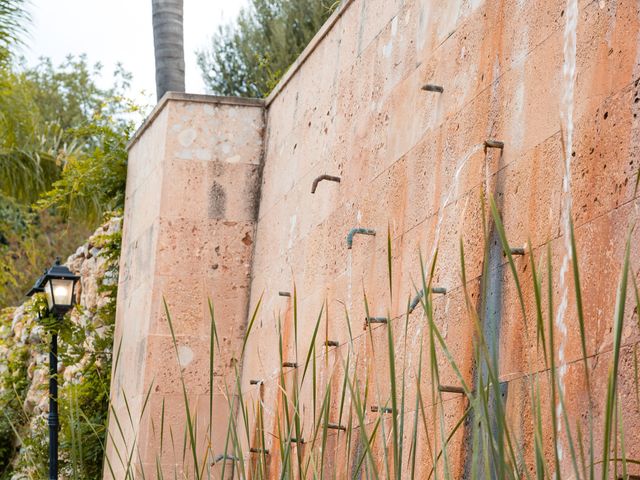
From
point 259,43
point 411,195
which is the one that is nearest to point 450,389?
point 411,195

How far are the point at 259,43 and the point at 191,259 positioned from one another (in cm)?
1043

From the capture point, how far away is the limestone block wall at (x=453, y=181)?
9.54 feet

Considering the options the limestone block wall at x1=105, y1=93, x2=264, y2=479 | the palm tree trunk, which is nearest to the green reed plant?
the limestone block wall at x1=105, y1=93, x2=264, y2=479

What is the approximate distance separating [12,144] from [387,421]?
8613 millimetres

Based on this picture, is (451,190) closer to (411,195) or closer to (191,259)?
(411,195)

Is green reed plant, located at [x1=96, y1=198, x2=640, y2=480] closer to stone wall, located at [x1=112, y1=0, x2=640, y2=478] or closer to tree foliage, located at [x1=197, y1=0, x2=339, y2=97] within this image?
stone wall, located at [x1=112, y1=0, x2=640, y2=478]

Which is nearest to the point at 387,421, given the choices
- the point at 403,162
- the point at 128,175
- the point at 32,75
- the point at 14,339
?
the point at 403,162

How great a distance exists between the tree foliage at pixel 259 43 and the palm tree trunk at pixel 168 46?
588cm

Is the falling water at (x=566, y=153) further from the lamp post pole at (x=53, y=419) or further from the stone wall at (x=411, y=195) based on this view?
the lamp post pole at (x=53, y=419)

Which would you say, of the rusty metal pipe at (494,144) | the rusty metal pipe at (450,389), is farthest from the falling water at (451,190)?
the rusty metal pipe at (450,389)

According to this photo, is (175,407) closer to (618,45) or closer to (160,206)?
(160,206)

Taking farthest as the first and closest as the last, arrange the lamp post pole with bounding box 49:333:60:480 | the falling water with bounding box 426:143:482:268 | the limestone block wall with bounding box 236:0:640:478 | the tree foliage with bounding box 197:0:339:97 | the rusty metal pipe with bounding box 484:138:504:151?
the tree foliage with bounding box 197:0:339:97
the lamp post pole with bounding box 49:333:60:480
the falling water with bounding box 426:143:482:268
the rusty metal pipe with bounding box 484:138:504:151
the limestone block wall with bounding box 236:0:640:478

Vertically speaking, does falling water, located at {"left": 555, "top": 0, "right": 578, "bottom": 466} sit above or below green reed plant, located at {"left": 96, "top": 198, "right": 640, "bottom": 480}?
above

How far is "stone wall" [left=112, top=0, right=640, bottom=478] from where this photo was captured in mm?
2945
